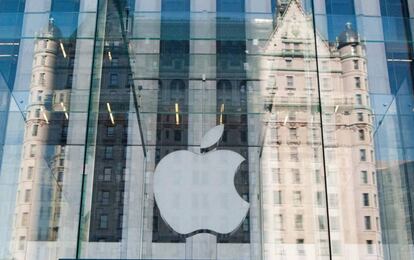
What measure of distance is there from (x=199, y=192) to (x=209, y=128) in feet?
2.66

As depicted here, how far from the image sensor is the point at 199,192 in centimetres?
668

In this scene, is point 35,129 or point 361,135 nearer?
point 361,135

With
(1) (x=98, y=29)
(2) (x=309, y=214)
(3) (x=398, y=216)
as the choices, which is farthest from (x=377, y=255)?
(1) (x=98, y=29)

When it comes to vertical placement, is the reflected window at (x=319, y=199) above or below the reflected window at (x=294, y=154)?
below

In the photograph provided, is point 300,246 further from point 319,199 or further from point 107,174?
point 107,174

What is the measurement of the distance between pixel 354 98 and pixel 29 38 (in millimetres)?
4493

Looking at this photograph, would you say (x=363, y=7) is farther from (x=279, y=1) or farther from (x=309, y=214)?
(x=309, y=214)

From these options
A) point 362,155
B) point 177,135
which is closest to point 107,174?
point 177,135

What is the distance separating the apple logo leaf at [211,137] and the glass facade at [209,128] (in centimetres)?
2

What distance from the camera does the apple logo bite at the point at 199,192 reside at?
21.7ft

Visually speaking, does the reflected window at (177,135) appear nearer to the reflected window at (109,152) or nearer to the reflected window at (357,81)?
the reflected window at (109,152)

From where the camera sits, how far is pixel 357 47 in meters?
8.17

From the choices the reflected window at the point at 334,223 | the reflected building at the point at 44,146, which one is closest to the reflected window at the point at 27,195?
the reflected building at the point at 44,146

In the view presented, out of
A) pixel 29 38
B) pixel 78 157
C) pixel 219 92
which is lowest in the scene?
pixel 78 157
